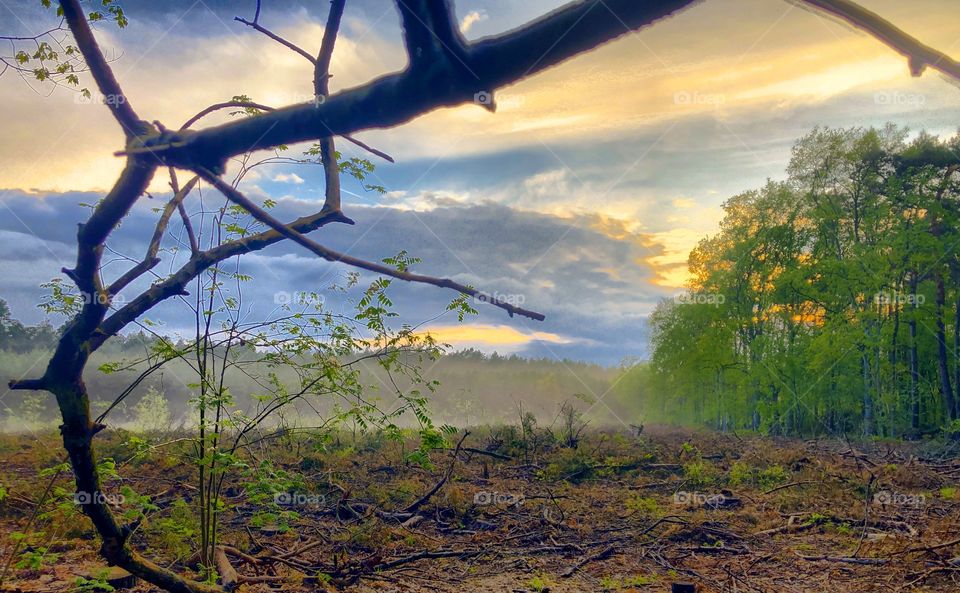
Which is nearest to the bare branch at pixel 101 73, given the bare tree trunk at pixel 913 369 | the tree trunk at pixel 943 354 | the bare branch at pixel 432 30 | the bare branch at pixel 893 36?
the bare branch at pixel 432 30

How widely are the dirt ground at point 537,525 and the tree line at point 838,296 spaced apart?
38.3ft

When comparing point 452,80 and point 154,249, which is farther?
point 154,249

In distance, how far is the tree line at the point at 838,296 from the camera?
23.5m

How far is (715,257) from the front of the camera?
121ft

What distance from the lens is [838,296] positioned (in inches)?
1077

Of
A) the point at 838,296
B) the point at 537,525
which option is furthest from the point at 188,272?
the point at 838,296

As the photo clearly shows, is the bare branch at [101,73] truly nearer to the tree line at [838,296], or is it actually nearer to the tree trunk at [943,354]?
the tree line at [838,296]

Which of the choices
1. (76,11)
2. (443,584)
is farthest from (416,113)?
(443,584)

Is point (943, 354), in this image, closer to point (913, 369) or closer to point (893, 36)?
point (913, 369)

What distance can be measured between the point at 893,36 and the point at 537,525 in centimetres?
772

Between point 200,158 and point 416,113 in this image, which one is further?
point 200,158

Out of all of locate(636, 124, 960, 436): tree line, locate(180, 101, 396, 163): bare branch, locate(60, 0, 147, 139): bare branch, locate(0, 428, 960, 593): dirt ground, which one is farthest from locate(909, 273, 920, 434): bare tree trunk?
locate(60, 0, 147, 139): bare branch

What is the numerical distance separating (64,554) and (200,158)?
6836mm

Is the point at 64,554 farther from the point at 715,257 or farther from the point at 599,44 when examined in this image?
the point at 715,257
